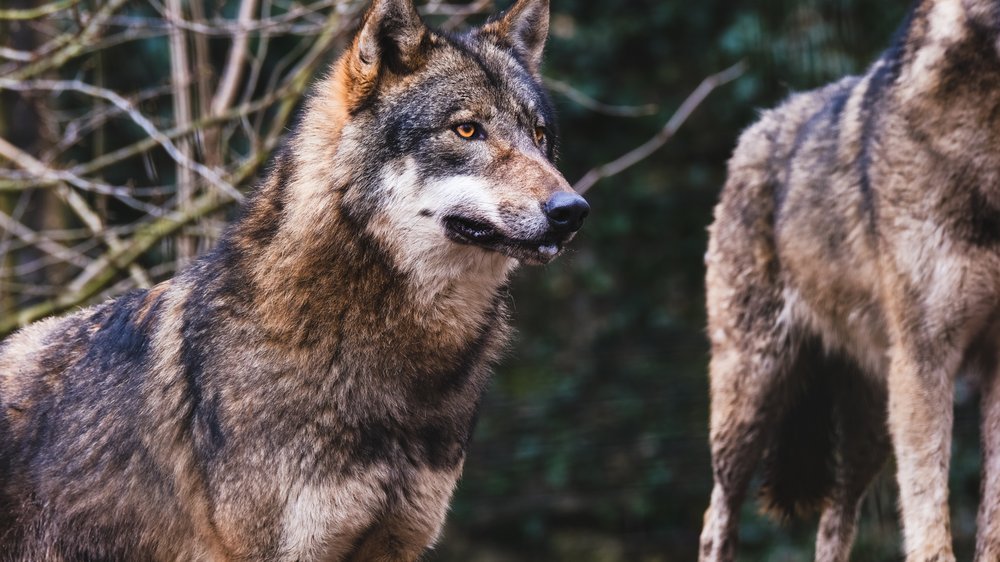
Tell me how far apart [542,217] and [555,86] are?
289 cm

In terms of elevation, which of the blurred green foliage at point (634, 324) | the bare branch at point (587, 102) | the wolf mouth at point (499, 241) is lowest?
the blurred green foliage at point (634, 324)

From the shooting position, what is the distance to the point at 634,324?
834 cm

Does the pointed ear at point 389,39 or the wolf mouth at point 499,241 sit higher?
the pointed ear at point 389,39

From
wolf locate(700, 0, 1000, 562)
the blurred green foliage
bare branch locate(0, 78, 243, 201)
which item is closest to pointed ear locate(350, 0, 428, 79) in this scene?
bare branch locate(0, 78, 243, 201)

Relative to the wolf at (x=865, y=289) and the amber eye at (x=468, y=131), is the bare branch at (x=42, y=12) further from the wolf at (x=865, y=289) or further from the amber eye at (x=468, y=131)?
the wolf at (x=865, y=289)

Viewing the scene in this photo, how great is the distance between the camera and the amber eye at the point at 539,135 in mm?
3209

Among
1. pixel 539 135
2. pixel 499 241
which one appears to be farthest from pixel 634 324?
pixel 499 241

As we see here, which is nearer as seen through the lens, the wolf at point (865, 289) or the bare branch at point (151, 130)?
the wolf at point (865, 289)

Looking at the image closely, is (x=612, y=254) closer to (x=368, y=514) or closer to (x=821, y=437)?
(x=821, y=437)

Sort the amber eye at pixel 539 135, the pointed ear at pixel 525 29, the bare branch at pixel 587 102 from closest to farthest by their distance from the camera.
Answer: the amber eye at pixel 539 135 < the pointed ear at pixel 525 29 < the bare branch at pixel 587 102

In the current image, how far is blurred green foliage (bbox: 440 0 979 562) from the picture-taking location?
7.64 meters

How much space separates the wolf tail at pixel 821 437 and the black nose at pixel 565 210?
2204 millimetres

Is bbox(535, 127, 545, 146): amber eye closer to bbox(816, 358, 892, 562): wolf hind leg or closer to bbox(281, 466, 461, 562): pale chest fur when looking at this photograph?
bbox(281, 466, 461, 562): pale chest fur

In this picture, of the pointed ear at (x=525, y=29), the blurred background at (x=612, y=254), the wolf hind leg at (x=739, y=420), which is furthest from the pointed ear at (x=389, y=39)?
the blurred background at (x=612, y=254)
